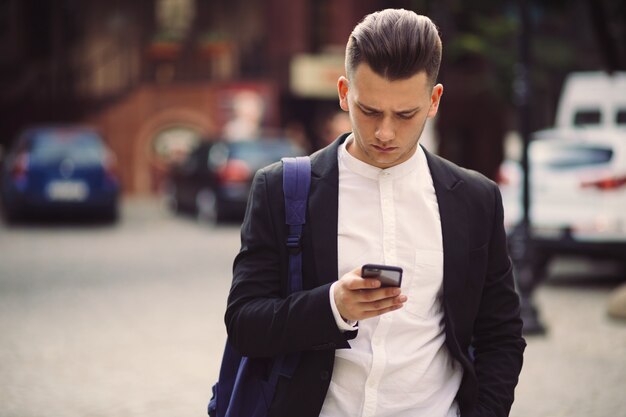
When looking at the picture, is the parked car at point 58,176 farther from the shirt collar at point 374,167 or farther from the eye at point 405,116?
the eye at point 405,116

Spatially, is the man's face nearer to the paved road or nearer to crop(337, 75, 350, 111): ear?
crop(337, 75, 350, 111): ear

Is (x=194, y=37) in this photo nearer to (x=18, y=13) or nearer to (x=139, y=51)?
(x=139, y=51)

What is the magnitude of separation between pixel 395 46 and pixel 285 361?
0.75 metres

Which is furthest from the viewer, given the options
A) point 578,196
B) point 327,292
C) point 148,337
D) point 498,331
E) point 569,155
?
point 569,155

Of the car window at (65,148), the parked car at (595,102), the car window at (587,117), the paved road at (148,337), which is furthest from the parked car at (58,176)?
the car window at (587,117)

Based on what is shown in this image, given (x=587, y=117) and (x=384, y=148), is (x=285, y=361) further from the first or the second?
(x=587, y=117)

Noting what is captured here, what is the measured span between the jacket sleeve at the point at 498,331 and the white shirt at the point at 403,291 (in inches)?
5.9

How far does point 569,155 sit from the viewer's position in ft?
36.3

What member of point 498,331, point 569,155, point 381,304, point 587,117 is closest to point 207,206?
point 587,117

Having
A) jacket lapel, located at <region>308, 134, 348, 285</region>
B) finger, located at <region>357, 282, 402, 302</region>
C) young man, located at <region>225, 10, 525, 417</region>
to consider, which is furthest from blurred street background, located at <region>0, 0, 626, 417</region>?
finger, located at <region>357, 282, 402, 302</region>

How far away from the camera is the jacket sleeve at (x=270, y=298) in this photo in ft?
7.17

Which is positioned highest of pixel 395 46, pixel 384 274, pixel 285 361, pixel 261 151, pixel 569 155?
pixel 395 46

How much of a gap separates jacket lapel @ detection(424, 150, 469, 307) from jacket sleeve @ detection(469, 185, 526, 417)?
11 cm

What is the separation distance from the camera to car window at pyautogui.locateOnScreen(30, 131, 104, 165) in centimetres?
1762
